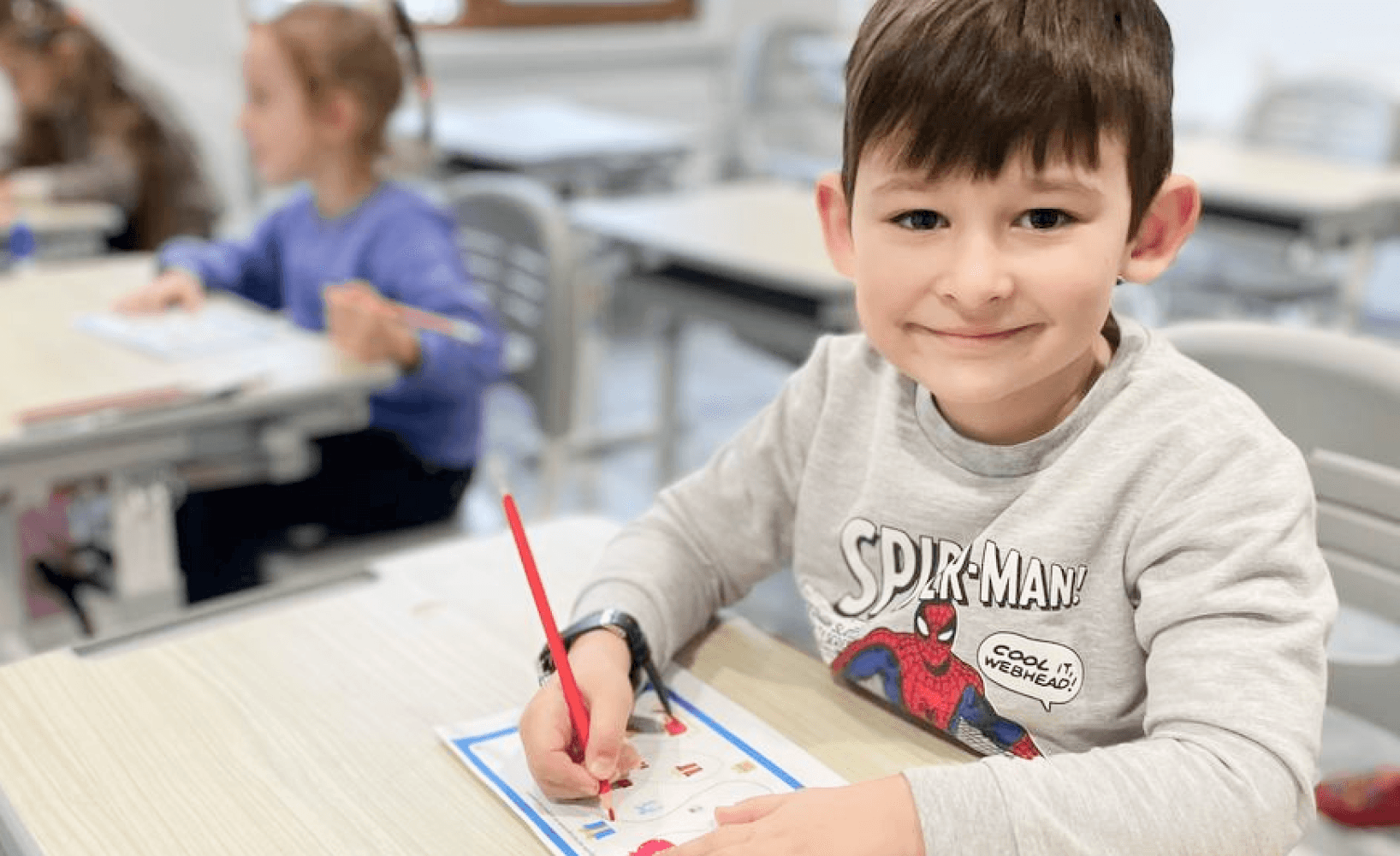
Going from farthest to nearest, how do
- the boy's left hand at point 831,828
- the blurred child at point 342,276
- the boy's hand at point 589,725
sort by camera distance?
the blurred child at point 342,276
the boy's hand at point 589,725
the boy's left hand at point 831,828

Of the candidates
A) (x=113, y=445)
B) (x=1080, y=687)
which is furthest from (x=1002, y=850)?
(x=113, y=445)

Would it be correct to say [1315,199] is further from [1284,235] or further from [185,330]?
[185,330]

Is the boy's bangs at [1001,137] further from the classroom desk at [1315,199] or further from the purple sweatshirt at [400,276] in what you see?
the classroom desk at [1315,199]

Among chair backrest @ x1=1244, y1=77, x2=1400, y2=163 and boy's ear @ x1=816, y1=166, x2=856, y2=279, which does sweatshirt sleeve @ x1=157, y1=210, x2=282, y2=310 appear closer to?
boy's ear @ x1=816, y1=166, x2=856, y2=279

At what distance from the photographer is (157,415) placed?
1.50 metres

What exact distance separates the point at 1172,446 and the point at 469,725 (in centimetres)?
45

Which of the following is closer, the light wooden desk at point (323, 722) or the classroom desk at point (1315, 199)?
the light wooden desk at point (323, 722)

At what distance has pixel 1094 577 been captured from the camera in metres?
0.78

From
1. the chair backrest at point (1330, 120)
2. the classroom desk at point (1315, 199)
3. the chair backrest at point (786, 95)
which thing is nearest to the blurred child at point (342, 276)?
the classroom desk at point (1315, 199)

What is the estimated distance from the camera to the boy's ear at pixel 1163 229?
2.62 ft

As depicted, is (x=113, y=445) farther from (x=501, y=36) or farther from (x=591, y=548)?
(x=501, y=36)

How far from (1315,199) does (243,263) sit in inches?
88.5

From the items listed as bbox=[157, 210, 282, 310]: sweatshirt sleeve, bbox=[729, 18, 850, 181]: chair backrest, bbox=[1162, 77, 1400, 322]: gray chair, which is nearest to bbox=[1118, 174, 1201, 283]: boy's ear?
bbox=[157, 210, 282, 310]: sweatshirt sleeve

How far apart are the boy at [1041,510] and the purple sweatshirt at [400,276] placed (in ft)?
3.46
